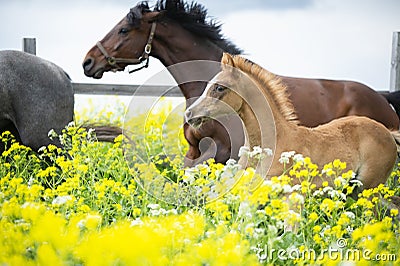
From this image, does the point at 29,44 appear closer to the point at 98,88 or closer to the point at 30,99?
the point at 98,88

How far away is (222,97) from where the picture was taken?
4.82 meters

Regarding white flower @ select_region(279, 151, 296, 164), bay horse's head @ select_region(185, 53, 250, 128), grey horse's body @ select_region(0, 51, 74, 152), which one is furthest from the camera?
grey horse's body @ select_region(0, 51, 74, 152)

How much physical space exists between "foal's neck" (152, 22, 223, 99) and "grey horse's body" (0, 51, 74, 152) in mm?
1147

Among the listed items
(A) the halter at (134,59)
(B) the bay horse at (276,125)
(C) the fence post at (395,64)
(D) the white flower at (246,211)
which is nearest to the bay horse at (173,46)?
(A) the halter at (134,59)

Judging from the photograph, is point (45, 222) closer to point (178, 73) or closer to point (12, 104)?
point (12, 104)

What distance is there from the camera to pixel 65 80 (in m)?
6.80

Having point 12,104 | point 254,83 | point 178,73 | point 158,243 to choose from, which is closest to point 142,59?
point 178,73

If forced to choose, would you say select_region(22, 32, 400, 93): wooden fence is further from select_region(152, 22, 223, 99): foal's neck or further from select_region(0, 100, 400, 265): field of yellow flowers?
select_region(0, 100, 400, 265): field of yellow flowers

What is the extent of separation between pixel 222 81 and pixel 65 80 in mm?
2522

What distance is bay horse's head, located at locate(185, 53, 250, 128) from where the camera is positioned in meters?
4.76

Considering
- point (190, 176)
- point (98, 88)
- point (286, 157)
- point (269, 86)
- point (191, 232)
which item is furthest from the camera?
point (98, 88)

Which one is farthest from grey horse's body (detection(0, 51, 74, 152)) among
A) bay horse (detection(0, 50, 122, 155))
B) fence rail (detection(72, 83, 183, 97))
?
fence rail (detection(72, 83, 183, 97))

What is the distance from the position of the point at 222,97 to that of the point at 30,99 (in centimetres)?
238

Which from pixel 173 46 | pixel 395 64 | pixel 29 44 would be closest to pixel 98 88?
pixel 29 44
